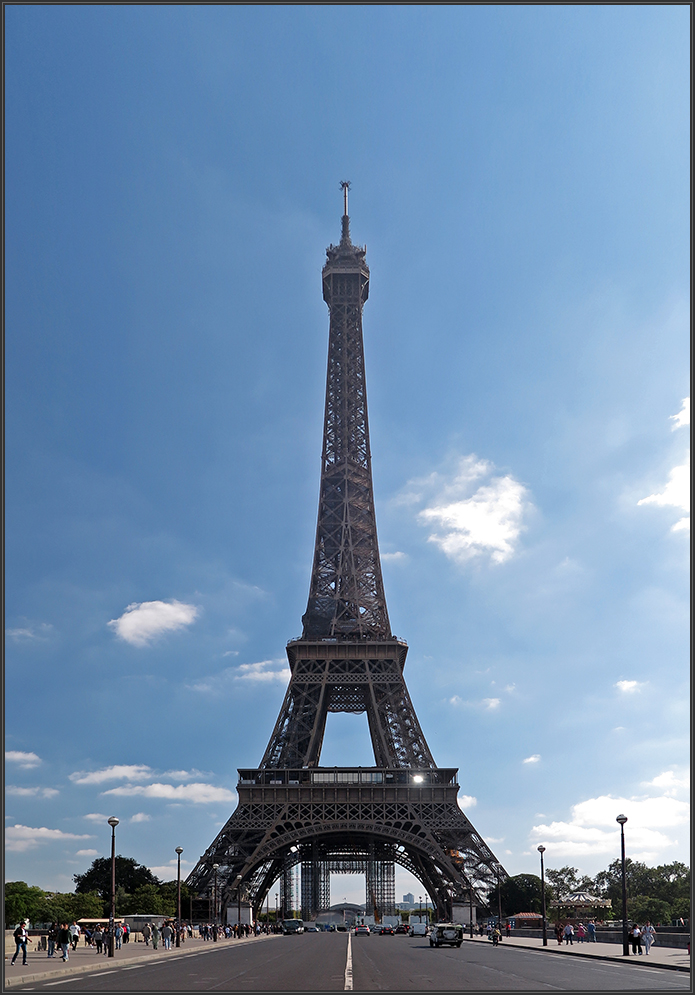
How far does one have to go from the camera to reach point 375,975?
1236 inches

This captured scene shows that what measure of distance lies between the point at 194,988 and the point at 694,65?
86.8 ft

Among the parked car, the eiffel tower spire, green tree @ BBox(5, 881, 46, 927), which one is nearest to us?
the parked car

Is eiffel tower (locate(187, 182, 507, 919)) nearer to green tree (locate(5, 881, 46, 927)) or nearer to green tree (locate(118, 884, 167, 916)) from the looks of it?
green tree (locate(118, 884, 167, 916))

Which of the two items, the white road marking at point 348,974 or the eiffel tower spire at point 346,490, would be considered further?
the eiffel tower spire at point 346,490

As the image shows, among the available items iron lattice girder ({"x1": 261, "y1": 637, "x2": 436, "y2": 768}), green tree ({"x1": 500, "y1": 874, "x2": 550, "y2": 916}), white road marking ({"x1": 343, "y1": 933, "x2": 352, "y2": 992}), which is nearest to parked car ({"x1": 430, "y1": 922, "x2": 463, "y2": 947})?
white road marking ({"x1": 343, "y1": 933, "x2": 352, "y2": 992})

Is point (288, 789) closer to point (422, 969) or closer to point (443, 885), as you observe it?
point (443, 885)

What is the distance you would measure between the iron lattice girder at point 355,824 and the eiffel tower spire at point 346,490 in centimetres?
1717

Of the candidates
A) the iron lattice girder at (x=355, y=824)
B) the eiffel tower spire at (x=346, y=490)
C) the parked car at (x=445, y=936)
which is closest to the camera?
the parked car at (x=445, y=936)

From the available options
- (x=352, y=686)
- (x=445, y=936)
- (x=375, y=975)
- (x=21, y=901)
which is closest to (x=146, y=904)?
(x=21, y=901)

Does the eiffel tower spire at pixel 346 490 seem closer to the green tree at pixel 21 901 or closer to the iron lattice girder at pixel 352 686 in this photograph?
the iron lattice girder at pixel 352 686

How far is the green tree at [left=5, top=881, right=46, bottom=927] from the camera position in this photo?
5118 inches

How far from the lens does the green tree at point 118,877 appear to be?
474ft

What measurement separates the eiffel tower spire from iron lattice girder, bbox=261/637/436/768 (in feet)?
9.85

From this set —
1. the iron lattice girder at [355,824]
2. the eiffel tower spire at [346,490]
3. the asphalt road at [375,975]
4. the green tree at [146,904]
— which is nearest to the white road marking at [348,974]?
the asphalt road at [375,975]
